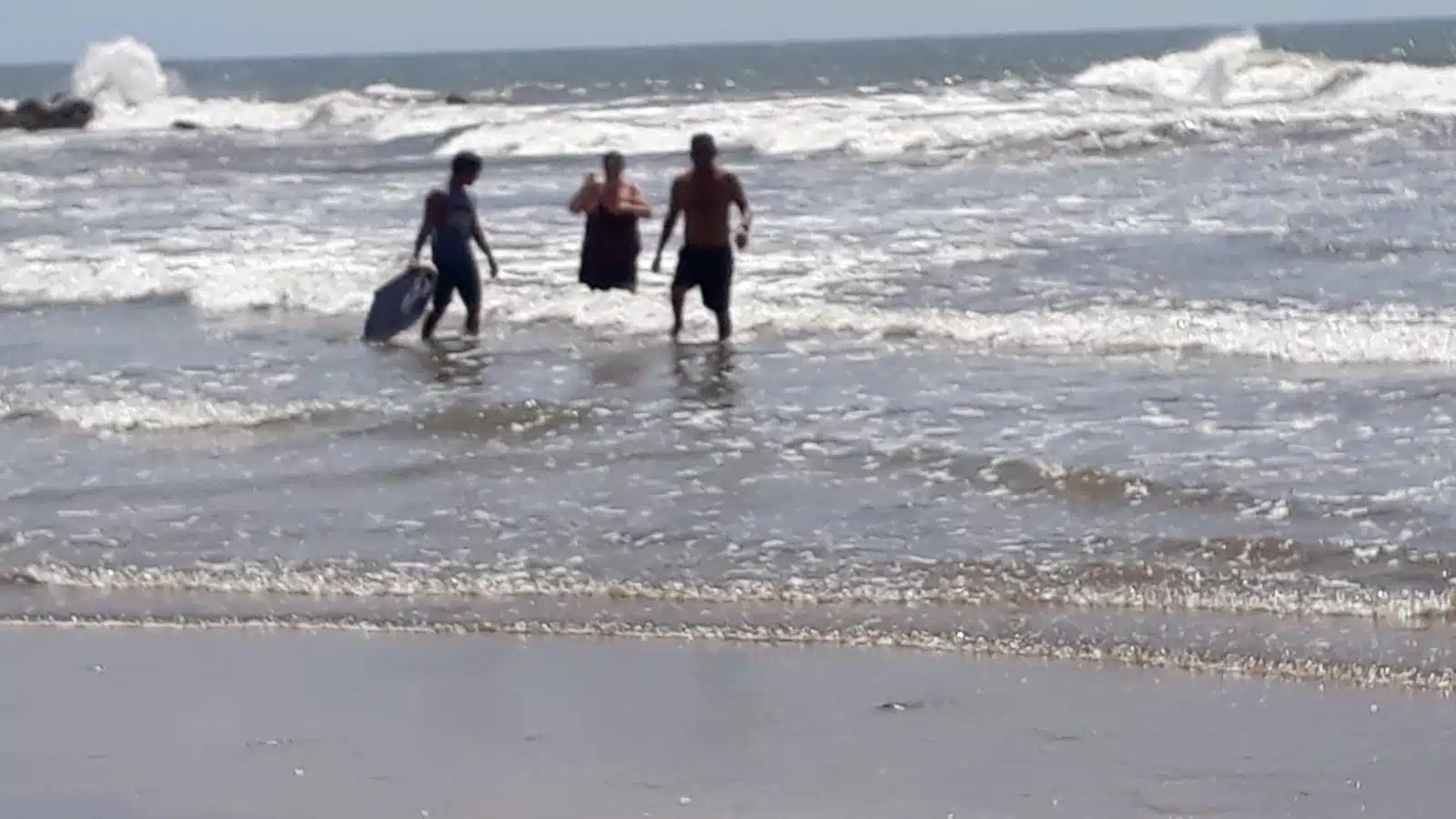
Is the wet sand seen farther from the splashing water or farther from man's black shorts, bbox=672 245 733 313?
the splashing water

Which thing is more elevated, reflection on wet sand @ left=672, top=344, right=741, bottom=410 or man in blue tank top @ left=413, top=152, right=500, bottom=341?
man in blue tank top @ left=413, top=152, right=500, bottom=341

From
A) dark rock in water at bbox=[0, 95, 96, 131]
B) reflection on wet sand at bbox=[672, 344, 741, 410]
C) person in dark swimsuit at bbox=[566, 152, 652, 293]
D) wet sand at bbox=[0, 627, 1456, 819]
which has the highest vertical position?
person in dark swimsuit at bbox=[566, 152, 652, 293]

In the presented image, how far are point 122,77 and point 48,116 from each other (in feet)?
41.7

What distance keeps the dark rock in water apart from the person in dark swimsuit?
4690cm

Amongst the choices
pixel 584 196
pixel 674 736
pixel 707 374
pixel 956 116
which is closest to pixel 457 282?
→ pixel 584 196

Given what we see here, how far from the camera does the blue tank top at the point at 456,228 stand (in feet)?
47.4

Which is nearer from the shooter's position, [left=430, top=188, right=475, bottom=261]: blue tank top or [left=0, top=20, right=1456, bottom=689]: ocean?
[left=0, top=20, right=1456, bottom=689]: ocean

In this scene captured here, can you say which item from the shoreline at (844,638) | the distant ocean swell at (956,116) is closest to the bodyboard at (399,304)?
the shoreline at (844,638)

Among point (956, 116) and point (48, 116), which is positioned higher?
point (956, 116)

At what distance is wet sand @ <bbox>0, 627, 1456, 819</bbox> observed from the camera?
5.12 m

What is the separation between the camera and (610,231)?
14.7 meters

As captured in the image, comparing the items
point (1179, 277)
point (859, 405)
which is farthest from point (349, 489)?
point (1179, 277)

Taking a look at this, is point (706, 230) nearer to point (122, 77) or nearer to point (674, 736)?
point (674, 736)

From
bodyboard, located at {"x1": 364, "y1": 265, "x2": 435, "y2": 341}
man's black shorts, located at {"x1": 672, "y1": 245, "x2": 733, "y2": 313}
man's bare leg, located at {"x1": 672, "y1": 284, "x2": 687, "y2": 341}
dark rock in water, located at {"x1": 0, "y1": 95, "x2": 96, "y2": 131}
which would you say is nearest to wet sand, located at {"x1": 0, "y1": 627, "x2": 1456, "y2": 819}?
man's black shorts, located at {"x1": 672, "y1": 245, "x2": 733, "y2": 313}
